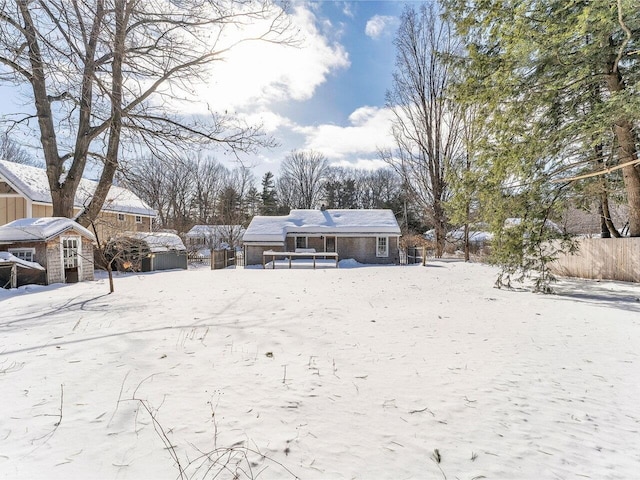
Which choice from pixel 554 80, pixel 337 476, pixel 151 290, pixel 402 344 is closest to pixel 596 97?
pixel 554 80

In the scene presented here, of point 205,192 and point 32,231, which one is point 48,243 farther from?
point 205,192

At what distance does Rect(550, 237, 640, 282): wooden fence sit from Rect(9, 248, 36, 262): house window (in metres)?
19.0

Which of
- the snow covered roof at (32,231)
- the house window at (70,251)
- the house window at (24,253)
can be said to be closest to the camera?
the snow covered roof at (32,231)

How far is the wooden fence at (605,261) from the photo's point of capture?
9.92 metres

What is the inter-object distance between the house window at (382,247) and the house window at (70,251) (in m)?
16.7

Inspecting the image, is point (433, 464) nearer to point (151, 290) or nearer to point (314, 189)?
point (151, 290)

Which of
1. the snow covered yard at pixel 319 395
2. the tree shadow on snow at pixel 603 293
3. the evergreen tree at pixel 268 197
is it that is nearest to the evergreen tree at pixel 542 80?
the tree shadow on snow at pixel 603 293

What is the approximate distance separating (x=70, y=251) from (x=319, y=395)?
12.0m

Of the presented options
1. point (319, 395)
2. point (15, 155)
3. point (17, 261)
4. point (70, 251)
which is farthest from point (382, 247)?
point (15, 155)

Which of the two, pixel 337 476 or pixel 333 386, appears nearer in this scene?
pixel 337 476

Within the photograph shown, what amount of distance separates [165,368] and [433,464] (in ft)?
8.80

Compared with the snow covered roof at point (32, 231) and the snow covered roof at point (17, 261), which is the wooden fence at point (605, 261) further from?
the snow covered roof at point (17, 261)

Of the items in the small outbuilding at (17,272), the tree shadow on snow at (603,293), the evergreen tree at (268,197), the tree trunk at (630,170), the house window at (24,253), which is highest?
the evergreen tree at (268,197)

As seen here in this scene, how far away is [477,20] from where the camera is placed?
7.78 metres
